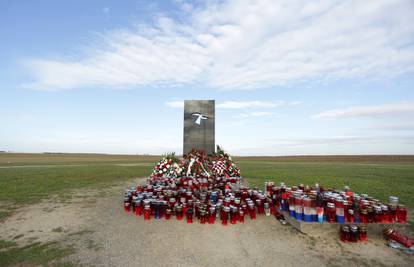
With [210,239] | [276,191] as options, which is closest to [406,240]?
[276,191]

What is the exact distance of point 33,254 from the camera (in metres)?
5.49

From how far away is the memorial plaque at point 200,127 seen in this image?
17.3 m

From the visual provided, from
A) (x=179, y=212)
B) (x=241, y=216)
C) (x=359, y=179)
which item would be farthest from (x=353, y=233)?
(x=359, y=179)

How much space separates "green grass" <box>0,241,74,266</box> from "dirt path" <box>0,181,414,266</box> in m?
0.30

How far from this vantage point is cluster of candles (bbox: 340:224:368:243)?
6.21 m

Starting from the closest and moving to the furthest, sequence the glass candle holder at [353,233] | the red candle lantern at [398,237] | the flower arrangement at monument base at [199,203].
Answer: the red candle lantern at [398,237] < the glass candle holder at [353,233] < the flower arrangement at monument base at [199,203]

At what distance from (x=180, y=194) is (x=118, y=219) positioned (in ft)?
7.85

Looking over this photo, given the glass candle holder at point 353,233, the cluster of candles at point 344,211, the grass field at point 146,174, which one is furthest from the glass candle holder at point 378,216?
the grass field at point 146,174

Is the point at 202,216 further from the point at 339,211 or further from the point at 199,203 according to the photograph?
the point at 339,211

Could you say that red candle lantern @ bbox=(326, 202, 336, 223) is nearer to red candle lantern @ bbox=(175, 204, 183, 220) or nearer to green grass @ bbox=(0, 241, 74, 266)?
red candle lantern @ bbox=(175, 204, 183, 220)

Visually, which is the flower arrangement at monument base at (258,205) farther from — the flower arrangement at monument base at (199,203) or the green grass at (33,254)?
the green grass at (33,254)

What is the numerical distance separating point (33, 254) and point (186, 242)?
3392 millimetres

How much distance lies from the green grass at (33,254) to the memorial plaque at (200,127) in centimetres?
1165

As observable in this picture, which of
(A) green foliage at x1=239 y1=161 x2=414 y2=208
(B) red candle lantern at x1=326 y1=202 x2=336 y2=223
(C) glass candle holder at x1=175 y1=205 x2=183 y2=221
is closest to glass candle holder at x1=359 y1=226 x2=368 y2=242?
(B) red candle lantern at x1=326 y1=202 x2=336 y2=223
